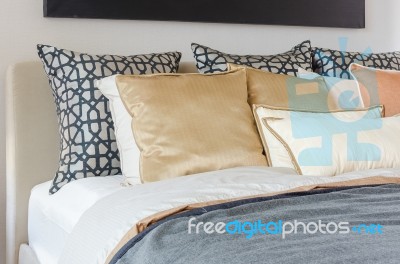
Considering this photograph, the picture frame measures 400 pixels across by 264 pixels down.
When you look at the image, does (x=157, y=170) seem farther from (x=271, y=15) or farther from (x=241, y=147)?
(x=271, y=15)

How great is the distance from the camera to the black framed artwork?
227cm

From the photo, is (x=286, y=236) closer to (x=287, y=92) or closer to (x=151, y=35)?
(x=287, y=92)

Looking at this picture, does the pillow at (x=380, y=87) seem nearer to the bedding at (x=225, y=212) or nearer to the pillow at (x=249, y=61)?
the pillow at (x=249, y=61)

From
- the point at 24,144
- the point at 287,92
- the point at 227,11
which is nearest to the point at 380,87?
the point at 287,92

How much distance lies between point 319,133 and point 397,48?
1.43 metres

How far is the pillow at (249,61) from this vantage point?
87.1 inches

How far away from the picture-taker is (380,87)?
7.35ft

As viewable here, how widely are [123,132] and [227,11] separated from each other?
936mm

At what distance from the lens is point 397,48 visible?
3.02 meters

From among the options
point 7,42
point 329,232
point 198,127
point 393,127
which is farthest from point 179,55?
point 329,232

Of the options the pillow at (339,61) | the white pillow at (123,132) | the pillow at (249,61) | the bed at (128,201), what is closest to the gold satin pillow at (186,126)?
the white pillow at (123,132)

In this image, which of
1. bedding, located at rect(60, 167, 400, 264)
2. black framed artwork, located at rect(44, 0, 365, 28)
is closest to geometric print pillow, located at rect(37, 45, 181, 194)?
black framed artwork, located at rect(44, 0, 365, 28)

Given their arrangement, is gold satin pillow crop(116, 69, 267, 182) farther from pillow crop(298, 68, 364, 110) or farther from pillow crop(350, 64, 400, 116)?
pillow crop(350, 64, 400, 116)

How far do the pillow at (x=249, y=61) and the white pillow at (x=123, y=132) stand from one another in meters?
0.44
